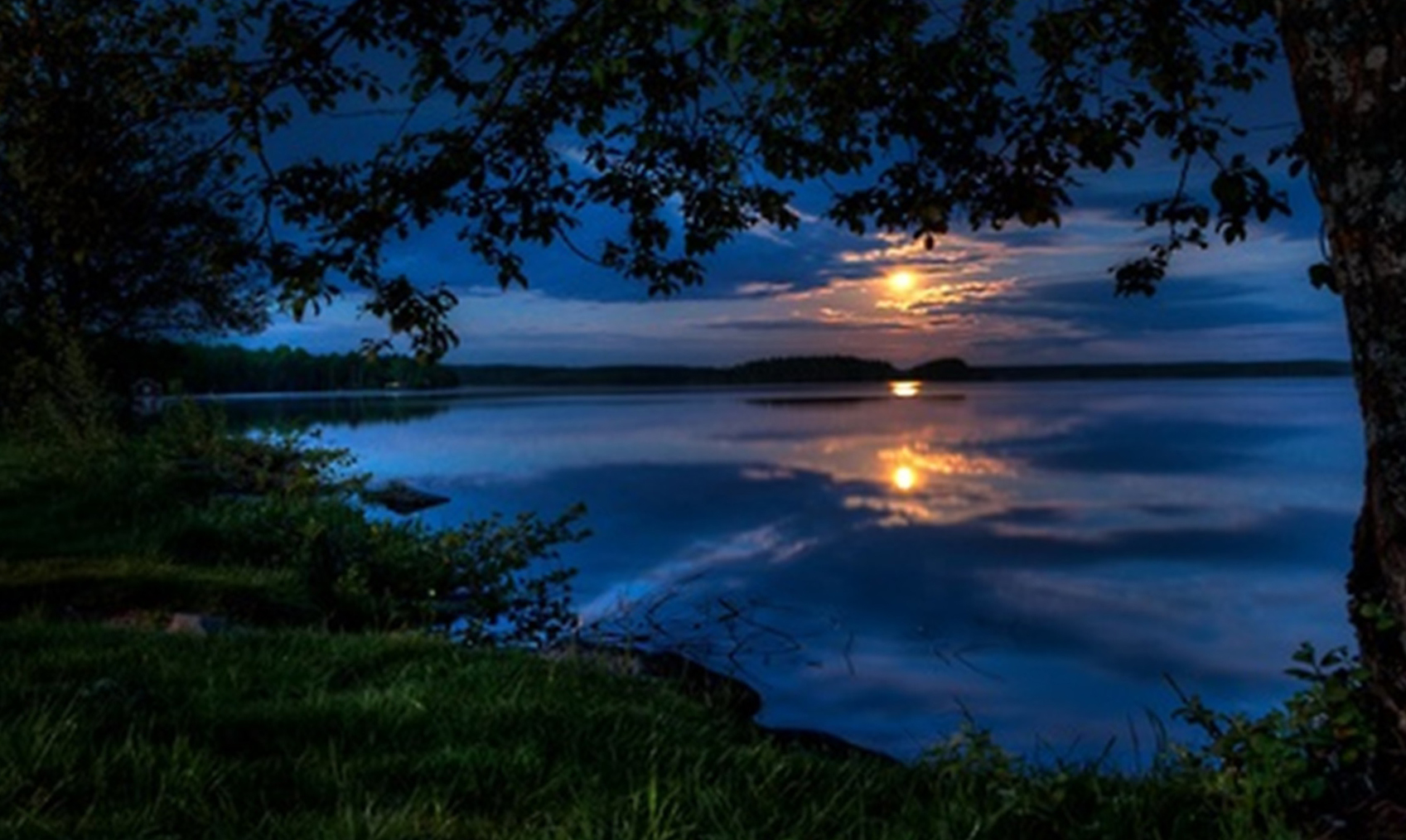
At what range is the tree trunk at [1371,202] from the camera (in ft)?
13.5

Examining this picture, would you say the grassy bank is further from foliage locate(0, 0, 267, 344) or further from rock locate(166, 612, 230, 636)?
foliage locate(0, 0, 267, 344)

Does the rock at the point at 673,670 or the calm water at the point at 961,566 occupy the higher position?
the rock at the point at 673,670

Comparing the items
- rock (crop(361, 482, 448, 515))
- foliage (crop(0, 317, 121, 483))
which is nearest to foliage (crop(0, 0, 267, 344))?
foliage (crop(0, 317, 121, 483))

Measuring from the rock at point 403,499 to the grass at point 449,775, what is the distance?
69.6 feet

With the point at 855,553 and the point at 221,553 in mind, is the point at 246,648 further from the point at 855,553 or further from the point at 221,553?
the point at 855,553

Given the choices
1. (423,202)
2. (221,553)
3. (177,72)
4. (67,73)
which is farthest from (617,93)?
(221,553)

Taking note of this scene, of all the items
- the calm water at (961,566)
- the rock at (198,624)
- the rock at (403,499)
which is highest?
the rock at (198,624)

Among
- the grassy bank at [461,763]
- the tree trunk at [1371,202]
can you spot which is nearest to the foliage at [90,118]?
the grassy bank at [461,763]

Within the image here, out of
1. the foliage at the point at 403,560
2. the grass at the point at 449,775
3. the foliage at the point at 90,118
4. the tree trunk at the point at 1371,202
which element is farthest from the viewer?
the foliage at the point at 403,560

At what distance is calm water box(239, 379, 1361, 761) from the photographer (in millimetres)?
12898

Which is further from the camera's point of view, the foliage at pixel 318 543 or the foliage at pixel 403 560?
the foliage at pixel 403 560

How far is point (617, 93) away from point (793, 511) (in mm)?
22344

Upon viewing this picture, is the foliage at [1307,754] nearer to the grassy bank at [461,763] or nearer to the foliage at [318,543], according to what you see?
the grassy bank at [461,763]

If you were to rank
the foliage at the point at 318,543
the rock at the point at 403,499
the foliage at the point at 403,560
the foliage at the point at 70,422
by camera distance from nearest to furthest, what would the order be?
the foliage at the point at 318,543, the foliage at the point at 403,560, the foliage at the point at 70,422, the rock at the point at 403,499
